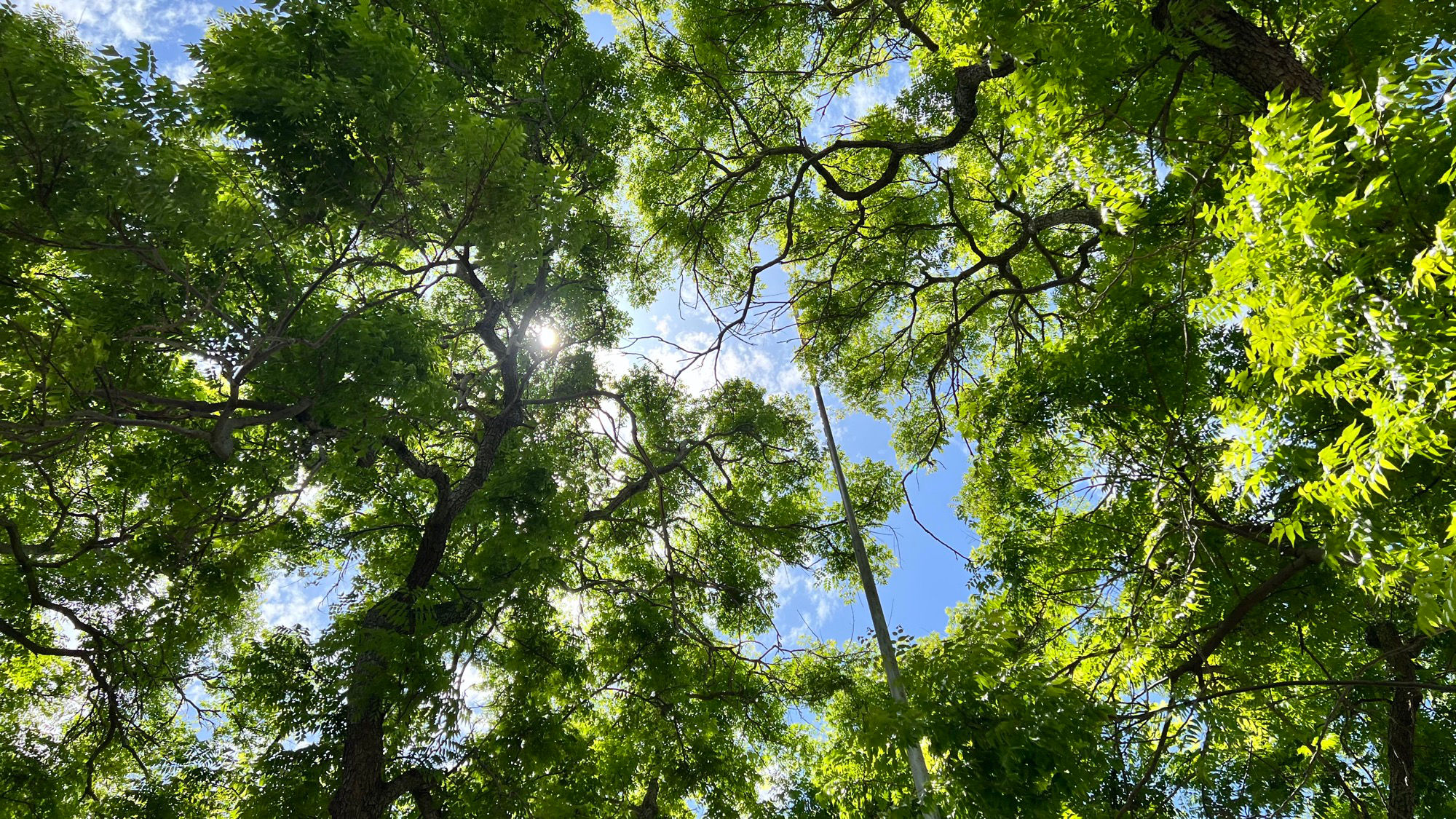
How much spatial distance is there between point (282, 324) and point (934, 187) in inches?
282

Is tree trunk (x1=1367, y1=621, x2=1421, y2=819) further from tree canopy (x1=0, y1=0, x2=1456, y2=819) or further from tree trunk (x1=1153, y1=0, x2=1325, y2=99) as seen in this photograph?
tree trunk (x1=1153, y1=0, x2=1325, y2=99)

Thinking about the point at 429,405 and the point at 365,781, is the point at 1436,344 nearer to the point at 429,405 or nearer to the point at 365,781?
the point at 429,405

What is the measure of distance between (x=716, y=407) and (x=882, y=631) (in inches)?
209

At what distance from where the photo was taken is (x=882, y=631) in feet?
17.7

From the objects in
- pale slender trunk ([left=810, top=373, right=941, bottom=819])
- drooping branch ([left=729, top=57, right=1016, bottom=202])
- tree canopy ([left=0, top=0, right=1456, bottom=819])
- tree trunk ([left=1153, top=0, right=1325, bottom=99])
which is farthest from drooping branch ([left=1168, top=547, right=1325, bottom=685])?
drooping branch ([left=729, top=57, right=1016, bottom=202])

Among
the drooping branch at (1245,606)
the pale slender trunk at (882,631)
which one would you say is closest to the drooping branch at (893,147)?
the pale slender trunk at (882,631)

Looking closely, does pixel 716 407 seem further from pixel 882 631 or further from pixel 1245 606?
pixel 1245 606

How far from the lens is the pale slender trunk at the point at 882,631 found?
13.9 feet

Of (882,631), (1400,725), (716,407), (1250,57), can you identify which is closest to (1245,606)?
(1400,725)

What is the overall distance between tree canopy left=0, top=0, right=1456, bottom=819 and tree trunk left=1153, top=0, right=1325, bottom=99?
32 millimetres

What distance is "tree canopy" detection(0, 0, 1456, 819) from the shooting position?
2.19 meters

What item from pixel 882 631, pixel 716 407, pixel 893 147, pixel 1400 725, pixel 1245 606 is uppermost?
pixel 716 407

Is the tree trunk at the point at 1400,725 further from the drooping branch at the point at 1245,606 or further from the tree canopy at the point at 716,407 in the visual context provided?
the drooping branch at the point at 1245,606

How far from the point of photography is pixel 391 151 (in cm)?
414
